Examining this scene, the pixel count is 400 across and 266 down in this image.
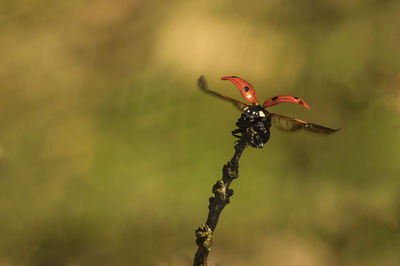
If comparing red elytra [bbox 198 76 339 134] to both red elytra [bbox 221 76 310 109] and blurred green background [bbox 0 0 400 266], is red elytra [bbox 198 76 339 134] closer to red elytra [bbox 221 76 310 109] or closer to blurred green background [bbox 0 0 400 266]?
red elytra [bbox 221 76 310 109]

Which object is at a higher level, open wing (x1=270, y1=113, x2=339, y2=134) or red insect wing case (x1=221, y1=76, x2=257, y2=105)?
red insect wing case (x1=221, y1=76, x2=257, y2=105)

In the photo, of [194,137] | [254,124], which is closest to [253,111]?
[254,124]

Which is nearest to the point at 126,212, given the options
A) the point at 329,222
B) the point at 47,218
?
the point at 47,218

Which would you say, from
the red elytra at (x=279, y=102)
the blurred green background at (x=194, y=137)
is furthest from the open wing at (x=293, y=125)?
the blurred green background at (x=194, y=137)

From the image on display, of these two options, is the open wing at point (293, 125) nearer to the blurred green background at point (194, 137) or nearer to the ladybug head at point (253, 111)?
the ladybug head at point (253, 111)

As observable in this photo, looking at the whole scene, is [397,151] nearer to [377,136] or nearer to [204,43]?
[377,136]

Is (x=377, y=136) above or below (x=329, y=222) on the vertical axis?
above

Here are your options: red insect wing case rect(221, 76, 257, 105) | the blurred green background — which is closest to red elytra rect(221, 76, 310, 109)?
red insect wing case rect(221, 76, 257, 105)
